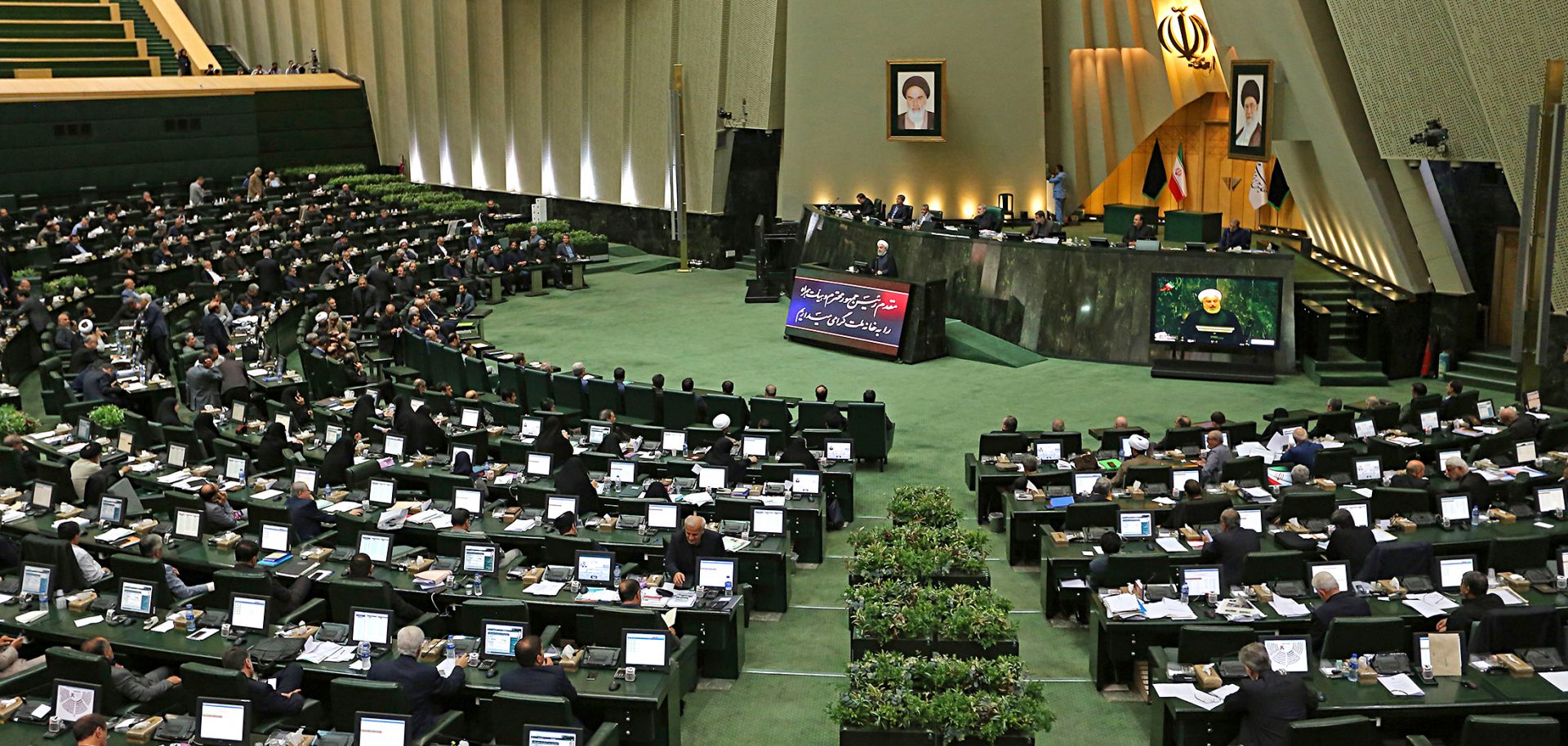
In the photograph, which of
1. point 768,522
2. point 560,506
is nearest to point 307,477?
point 560,506

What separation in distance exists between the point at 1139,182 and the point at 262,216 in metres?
22.4

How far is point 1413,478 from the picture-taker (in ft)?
46.4

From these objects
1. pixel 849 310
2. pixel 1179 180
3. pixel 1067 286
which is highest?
pixel 1179 180

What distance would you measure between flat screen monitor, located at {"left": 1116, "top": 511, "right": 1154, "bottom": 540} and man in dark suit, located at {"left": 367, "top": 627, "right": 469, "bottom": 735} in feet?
21.5

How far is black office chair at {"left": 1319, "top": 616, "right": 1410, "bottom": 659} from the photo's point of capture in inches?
405

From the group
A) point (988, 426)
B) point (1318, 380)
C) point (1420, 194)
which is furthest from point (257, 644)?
point (1420, 194)

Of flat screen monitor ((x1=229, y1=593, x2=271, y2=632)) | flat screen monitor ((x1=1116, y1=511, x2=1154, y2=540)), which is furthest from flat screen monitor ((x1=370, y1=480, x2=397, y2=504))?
Result: flat screen monitor ((x1=1116, y1=511, x2=1154, y2=540))

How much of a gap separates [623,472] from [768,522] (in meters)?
2.57

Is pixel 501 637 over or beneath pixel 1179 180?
beneath

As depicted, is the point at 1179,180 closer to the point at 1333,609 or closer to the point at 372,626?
the point at 1333,609

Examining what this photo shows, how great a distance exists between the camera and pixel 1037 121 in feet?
104

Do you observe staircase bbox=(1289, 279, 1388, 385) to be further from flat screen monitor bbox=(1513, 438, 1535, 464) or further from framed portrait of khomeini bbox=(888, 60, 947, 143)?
framed portrait of khomeini bbox=(888, 60, 947, 143)

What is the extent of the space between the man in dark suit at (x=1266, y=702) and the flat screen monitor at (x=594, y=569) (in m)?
5.42

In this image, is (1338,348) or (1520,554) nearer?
(1520,554)
